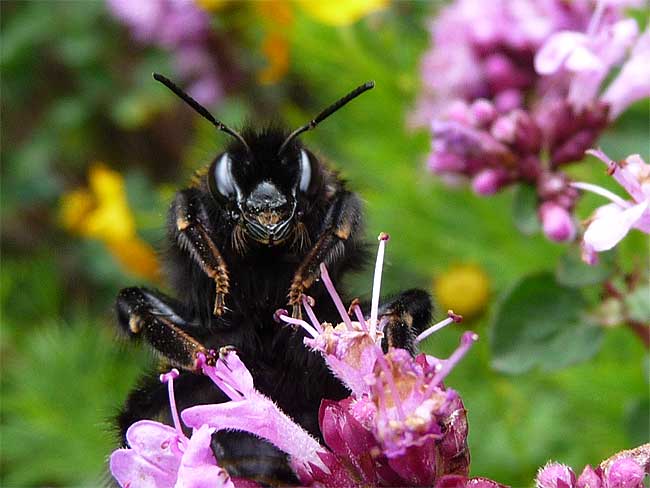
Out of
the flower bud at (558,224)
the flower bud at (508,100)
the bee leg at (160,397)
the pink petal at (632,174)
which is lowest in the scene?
the bee leg at (160,397)

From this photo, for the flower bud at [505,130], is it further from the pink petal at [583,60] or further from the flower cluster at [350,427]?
the flower cluster at [350,427]

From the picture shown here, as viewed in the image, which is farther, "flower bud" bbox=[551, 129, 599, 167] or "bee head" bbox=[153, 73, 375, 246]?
"flower bud" bbox=[551, 129, 599, 167]

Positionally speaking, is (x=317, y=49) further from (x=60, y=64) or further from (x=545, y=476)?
(x=545, y=476)

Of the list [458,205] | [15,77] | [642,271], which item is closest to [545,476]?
[642,271]

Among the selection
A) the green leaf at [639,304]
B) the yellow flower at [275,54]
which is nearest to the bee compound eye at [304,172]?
the green leaf at [639,304]

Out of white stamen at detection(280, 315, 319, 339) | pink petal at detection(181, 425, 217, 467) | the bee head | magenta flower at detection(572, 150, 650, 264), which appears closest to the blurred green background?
magenta flower at detection(572, 150, 650, 264)

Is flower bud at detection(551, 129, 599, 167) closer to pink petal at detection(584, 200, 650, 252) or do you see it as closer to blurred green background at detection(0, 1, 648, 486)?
blurred green background at detection(0, 1, 648, 486)
